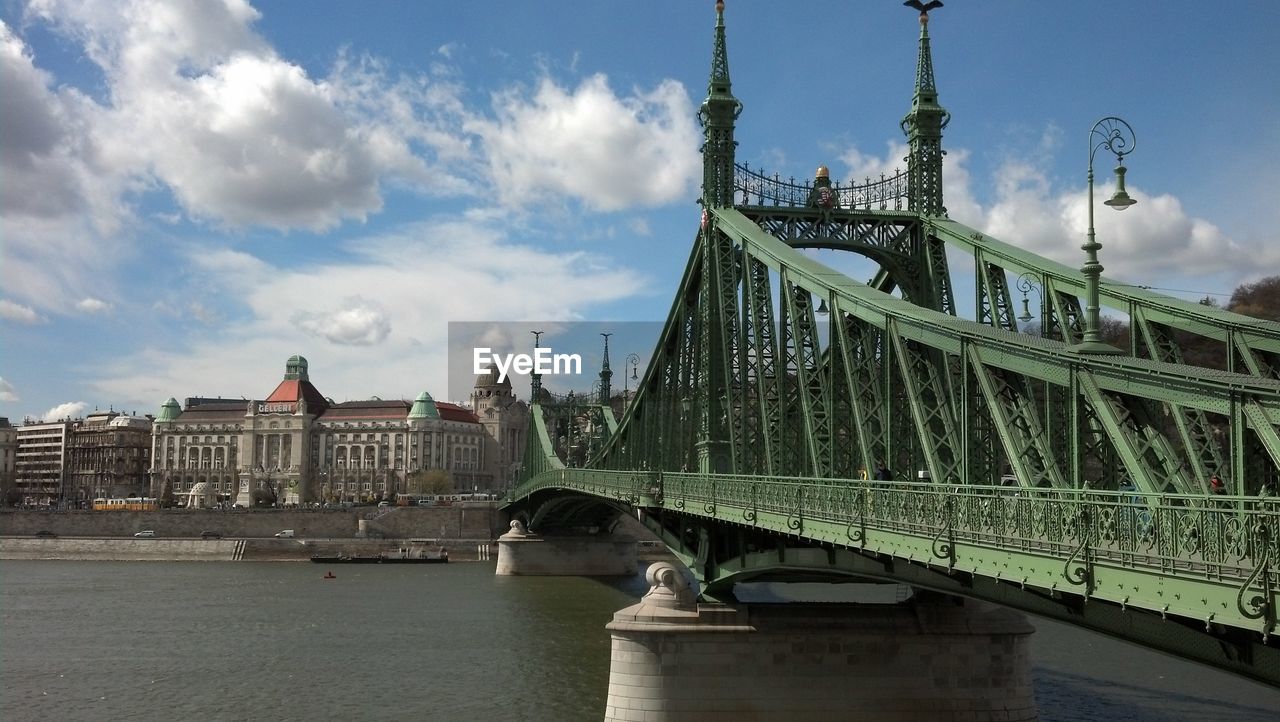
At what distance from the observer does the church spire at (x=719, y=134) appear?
38531 millimetres

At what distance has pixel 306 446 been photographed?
6811 inches

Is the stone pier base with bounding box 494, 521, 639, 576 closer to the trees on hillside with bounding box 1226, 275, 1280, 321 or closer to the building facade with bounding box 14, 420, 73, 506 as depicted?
the trees on hillside with bounding box 1226, 275, 1280, 321

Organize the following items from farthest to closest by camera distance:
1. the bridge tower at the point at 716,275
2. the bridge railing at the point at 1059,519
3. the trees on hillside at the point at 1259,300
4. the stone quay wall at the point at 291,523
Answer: the stone quay wall at the point at 291,523 → the trees on hillside at the point at 1259,300 → the bridge tower at the point at 716,275 → the bridge railing at the point at 1059,519

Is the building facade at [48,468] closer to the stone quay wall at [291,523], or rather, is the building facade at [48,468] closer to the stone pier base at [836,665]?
the stone quay wall at [291,523]

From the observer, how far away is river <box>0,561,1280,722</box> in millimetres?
34000

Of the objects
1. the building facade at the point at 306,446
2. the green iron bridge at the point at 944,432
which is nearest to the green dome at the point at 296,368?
the building facade at the point at 306,446

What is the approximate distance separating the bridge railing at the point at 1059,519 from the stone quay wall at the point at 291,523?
81699 millimetres

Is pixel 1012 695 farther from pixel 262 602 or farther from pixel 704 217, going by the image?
pixel 262 602

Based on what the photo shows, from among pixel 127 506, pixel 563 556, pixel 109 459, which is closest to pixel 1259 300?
pixel 563 556

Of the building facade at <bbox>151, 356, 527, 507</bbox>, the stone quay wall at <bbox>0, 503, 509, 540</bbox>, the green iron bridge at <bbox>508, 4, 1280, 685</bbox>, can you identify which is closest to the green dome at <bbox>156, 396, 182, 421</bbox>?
the building facade at <bbox>151, 356, 527, 507</bbox>

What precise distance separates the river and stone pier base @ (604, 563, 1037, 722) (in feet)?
12.5

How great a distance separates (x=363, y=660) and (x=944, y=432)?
22.7 metres

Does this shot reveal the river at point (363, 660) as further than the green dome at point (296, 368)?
No

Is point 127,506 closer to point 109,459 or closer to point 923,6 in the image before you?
point 109,459
